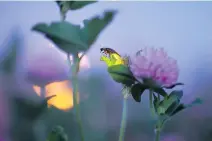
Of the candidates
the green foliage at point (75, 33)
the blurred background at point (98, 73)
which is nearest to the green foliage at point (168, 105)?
the blurred background at point (98, 73)

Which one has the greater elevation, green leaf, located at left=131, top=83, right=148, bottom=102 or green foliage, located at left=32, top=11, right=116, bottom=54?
green foliage, located at left=32, top=11, right=116, bottom=54

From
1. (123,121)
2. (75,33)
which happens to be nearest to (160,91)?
(123,121)

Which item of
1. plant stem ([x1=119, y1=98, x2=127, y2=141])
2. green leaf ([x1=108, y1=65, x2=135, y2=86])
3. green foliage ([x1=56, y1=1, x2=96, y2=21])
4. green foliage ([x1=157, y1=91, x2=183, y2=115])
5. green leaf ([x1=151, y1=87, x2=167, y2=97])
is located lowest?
plant stem ([x1=119, y1=98, x2=127, y2=141])

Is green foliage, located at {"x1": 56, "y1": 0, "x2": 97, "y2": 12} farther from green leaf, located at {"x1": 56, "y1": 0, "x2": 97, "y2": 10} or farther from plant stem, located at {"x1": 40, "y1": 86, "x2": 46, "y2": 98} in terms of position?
plant stem, located at {"x1": 40, "y1": 86, "x2": 46, "y2": 98}

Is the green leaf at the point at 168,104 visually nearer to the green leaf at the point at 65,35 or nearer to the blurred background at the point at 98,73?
the blurred background at the point at 98,73

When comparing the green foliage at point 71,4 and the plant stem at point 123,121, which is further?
the plant stem at point 123,121

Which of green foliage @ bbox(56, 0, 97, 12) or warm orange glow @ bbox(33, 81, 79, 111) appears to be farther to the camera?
warm orange glow @ bbox(33, 81, 79, 111)

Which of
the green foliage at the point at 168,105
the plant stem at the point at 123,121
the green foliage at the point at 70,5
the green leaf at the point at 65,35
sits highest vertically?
the green foliage at the point at 70,5

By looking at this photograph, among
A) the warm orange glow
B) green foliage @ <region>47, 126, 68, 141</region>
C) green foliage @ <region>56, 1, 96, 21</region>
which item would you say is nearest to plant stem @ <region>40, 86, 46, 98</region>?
the warm orange glow
